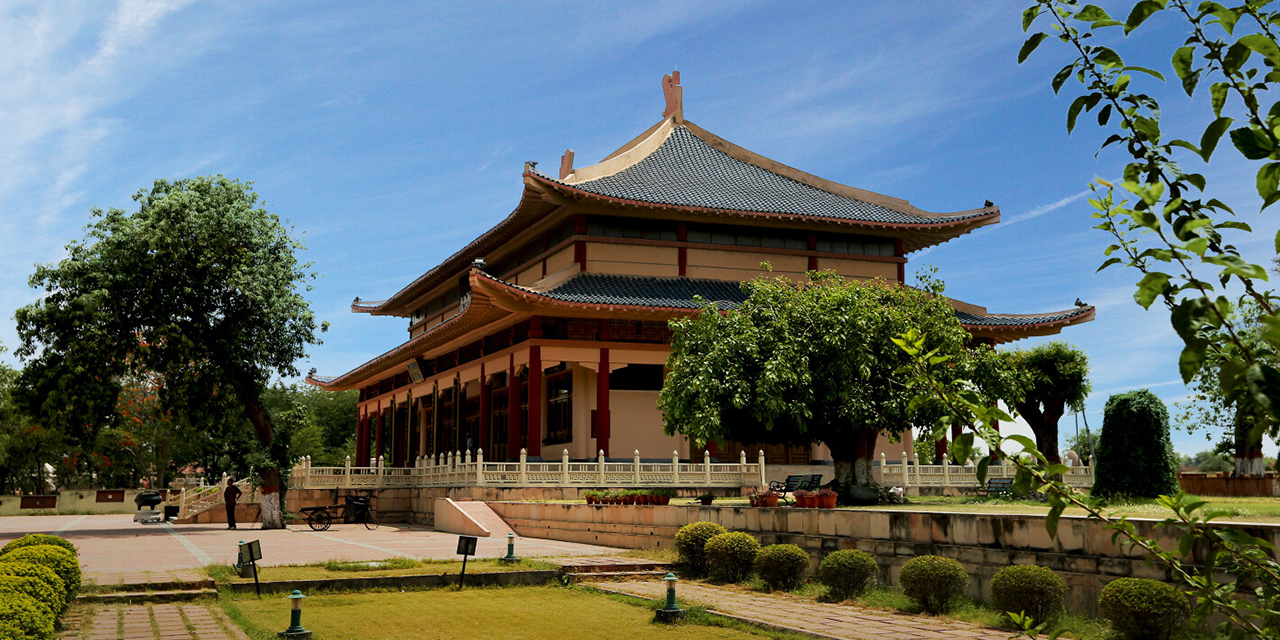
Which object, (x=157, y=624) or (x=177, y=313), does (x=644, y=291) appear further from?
(x=157, y=624)

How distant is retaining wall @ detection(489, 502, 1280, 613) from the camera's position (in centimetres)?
981

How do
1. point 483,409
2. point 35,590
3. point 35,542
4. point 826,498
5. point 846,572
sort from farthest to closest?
point 483,409, point 826,498, point 846,572, point 35,542, point 35,590

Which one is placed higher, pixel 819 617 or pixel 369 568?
pixel 369 568

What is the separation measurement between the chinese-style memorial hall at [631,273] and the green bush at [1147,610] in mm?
19326

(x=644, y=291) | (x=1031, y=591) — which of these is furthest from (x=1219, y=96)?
(x=644, y=291)

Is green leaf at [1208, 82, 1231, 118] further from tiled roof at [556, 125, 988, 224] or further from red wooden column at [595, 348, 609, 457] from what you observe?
tiled roof at [556, 125, 988, 224]

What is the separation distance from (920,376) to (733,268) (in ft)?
97.3

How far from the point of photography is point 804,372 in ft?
60.1

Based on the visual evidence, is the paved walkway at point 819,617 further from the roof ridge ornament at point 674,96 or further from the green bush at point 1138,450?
the roof ridge ornament at point 674,96

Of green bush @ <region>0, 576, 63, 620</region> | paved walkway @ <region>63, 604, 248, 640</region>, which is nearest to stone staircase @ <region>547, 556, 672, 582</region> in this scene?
paved walkway @ <region>63, 604, 248, 640</region>

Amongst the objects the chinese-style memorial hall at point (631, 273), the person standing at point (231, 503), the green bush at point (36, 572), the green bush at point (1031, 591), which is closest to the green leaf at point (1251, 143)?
the green bush at point (1031, 591)

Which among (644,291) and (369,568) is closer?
(369,568)

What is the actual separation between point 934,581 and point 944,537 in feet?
3.28

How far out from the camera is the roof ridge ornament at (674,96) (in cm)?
3922
